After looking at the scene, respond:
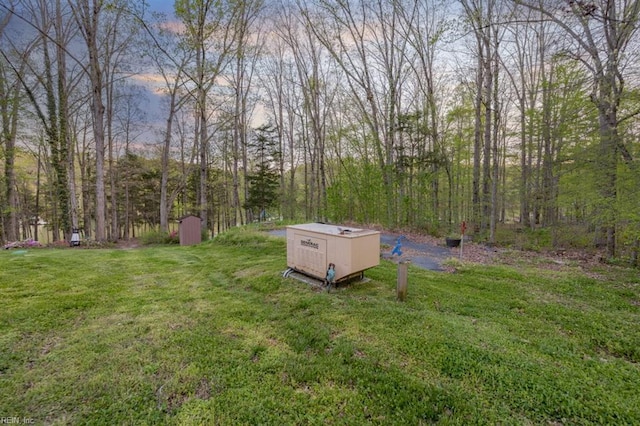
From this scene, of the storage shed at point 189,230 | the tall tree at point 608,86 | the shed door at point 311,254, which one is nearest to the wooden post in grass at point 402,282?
the shed door at point 311,254

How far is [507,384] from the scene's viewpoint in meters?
1.88

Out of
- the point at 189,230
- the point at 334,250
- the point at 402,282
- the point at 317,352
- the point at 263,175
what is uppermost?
the point at 263,175

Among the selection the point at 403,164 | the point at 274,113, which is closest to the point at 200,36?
the point at 274,113

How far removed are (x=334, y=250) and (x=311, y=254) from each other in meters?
0.47

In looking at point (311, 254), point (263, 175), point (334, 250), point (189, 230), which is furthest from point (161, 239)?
point (334, 250)

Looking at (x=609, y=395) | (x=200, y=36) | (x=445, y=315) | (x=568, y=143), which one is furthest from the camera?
(x=200, y=36)

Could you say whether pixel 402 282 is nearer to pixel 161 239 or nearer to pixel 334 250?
pixel 334 250

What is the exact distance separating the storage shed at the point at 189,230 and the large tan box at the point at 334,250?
7395mm

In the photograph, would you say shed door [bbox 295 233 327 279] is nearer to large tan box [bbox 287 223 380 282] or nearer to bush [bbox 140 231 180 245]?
large tan box [bbox 287 223 380 282]

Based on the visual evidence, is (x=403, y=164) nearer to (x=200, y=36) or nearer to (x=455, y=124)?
(x=455, y=124)

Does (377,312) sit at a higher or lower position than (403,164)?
lower

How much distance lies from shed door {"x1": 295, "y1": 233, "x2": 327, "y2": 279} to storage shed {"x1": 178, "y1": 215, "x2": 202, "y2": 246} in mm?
7496

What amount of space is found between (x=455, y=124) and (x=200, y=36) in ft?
37.2

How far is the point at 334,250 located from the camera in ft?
11.9
